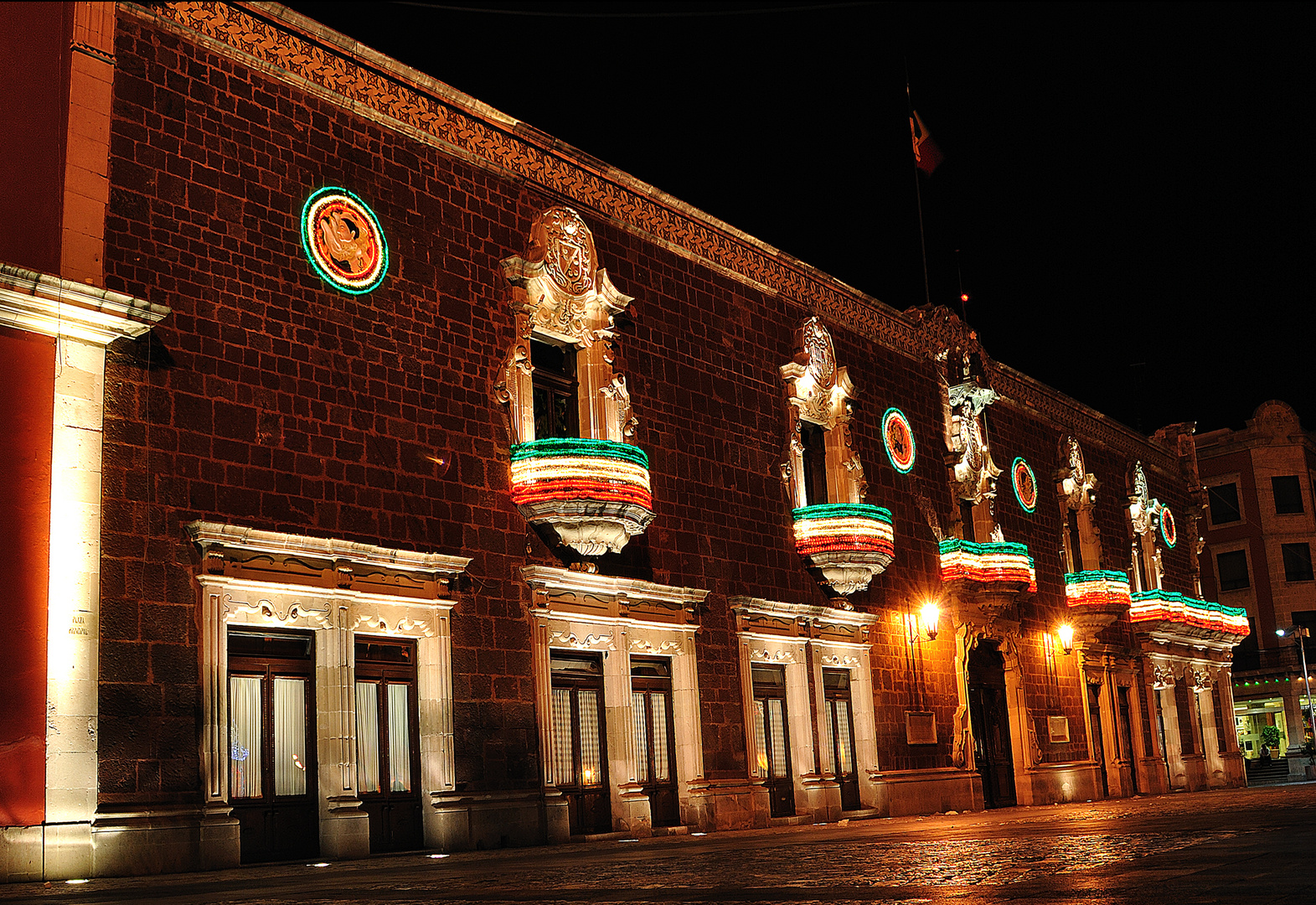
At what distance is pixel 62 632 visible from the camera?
1246cm

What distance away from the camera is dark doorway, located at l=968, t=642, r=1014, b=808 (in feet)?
94.5

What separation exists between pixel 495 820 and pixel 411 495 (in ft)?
14.2

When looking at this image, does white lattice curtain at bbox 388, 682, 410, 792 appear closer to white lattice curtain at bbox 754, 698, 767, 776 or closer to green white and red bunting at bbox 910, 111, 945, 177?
white lattice curtain at bbox 754, 698, 767, 776

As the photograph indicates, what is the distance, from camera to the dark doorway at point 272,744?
14.2 metres

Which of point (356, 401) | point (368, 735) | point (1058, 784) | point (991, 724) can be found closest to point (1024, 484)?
point (991, 724)

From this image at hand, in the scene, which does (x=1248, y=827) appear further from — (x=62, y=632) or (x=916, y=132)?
(x=916, y=132)

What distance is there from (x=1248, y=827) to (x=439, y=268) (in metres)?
12.0

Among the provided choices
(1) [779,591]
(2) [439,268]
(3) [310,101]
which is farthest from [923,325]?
(3) [310,101]

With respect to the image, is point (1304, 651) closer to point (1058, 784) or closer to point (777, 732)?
point (1058, 784)

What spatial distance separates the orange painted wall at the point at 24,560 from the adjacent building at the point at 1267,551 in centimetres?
5815

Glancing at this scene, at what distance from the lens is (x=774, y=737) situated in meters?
22.5

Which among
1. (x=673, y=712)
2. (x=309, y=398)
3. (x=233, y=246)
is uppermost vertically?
(x=233, y=246)

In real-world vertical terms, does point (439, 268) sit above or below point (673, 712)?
above

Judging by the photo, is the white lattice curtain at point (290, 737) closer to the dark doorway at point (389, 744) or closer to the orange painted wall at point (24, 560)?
the dark doorway at point (389, 744)
